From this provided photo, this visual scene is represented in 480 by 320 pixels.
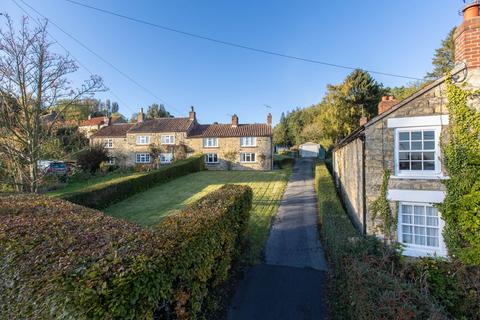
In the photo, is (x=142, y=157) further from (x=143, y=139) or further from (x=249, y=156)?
(x=249, y=156)

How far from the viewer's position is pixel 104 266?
2.82 meters

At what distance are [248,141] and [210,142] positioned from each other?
17.8ft

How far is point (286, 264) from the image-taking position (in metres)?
7.86

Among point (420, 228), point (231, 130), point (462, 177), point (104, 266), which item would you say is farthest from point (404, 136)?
point (231, 130)

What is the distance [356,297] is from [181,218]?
12.5 ft

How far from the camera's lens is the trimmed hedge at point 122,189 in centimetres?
1346

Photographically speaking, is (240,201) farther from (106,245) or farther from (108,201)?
(108,201)

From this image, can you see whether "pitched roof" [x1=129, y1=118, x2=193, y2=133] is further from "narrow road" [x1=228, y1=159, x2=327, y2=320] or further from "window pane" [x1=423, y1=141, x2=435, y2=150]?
"window pane" [x1=423, y1=141, x2=435, y2=150]

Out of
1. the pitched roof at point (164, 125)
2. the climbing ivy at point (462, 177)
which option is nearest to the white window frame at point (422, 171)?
the climbing ivy at point (462, 177)

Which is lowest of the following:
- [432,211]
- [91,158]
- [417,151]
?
[432,211]

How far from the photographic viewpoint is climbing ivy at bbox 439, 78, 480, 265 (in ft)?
23.1

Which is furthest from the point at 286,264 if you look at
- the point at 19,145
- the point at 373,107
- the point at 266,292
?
the point at 373,107

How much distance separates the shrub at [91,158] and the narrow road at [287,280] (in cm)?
2503

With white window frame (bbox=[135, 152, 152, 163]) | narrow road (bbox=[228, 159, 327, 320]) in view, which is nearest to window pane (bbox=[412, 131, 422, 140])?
narrow road (bbox=[228, 159, 327, 320])
